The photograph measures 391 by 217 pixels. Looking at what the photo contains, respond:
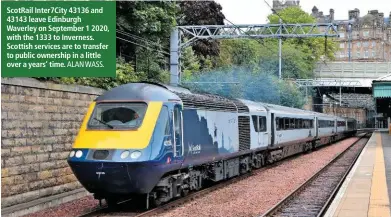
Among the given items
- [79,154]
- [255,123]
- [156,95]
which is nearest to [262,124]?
[255,123]

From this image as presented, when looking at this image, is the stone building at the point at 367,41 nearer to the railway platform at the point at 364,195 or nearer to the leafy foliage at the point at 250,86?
the leafy foliage at the point at 250,86

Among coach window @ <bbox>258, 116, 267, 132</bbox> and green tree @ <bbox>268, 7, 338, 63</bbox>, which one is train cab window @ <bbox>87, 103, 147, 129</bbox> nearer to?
coach window @ <bbox>258, 116, 267, 132</bbox>

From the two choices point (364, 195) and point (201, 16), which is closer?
point (364, 195)

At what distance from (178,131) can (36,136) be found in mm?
3592

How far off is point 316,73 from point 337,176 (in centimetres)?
5148

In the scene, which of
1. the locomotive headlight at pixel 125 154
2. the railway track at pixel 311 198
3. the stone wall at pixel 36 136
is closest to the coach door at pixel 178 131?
the locomotive headlight at pixel 125 154

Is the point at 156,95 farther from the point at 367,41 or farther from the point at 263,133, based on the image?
the point at 367,41

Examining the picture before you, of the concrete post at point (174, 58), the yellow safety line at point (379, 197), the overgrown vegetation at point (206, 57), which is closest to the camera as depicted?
the yellow safety line at point (379, 197)

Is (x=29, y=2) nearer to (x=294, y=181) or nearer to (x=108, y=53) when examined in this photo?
(x=108, y=53)

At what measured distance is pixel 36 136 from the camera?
13828mm

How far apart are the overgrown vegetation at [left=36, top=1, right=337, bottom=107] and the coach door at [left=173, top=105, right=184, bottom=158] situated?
464 centimetres

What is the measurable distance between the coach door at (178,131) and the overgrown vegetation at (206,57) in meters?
4.64

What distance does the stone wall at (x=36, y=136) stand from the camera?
41.3 feet

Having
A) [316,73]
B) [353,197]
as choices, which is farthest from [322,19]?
[353,197]
